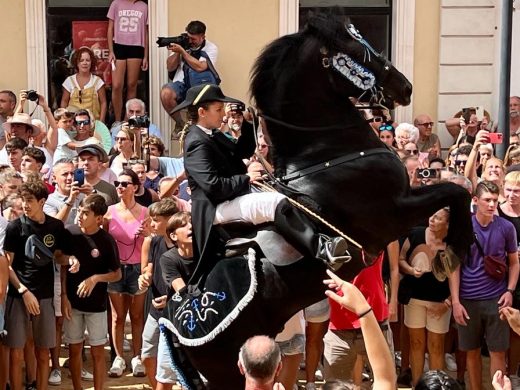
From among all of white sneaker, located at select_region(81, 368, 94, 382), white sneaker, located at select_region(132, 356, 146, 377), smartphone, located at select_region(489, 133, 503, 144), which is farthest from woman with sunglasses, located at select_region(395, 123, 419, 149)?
white sneaker, located at select_region(81, 368, 94, 382)

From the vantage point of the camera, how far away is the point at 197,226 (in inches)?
296

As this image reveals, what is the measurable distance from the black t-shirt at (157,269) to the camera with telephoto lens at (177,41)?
14.5ft

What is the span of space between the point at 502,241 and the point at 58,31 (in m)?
7.64

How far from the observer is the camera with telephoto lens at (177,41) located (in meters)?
13.6

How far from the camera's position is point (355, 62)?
7324 millimetres

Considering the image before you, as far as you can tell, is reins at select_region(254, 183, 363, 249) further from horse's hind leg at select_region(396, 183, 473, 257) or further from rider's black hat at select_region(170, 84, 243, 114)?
rider's black hat at select_region(170, 84, 243, 114)

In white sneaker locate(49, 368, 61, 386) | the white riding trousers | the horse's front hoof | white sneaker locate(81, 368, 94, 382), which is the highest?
the white riding trousers

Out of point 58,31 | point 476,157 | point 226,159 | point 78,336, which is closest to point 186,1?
point 58,31

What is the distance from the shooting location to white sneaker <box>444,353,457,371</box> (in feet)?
34.7

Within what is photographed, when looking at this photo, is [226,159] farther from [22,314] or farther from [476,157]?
[476,157]

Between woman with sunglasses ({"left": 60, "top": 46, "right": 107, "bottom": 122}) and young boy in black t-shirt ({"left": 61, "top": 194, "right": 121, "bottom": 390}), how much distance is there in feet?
15.6

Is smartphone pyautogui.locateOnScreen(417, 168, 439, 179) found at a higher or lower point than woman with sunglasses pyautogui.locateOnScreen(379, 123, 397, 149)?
lower

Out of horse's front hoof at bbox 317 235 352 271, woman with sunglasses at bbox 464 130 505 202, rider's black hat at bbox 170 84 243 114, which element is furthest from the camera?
woman with sunglasses at bbox 464 130 505 202

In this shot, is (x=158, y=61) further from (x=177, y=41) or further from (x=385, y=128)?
(x=385, y=128)
